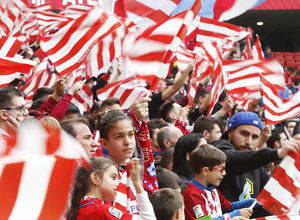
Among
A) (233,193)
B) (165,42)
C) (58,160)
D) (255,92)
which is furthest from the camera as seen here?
(255,92)

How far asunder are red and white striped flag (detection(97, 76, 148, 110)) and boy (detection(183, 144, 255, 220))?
239cm

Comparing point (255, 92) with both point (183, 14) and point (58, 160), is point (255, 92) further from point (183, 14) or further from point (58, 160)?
point (58, 160)

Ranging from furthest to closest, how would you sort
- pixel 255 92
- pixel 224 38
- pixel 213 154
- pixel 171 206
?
pixel 224 38
pixel 255 92
pixel 213 154
pixel 171 206

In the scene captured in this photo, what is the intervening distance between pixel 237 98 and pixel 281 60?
1384 cm

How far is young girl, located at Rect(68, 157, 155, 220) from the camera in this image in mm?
3066

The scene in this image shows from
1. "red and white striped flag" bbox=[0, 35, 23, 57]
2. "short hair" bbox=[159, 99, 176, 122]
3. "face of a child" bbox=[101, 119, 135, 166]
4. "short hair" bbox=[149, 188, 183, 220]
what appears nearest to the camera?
"short hair" bbox=[149, 188, 183, 220]

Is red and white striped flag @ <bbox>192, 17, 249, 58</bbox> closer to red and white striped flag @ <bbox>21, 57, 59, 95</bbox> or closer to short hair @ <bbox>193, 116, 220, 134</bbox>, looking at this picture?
red and white striped flag @ <bbox>21, 57, 59, 95</bbox>

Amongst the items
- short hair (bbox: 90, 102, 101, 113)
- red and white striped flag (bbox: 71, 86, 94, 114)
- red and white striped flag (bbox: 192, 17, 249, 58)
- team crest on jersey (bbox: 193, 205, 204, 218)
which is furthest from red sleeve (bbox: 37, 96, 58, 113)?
red and white striped flag (bbox: 192, 17, 249, 58)

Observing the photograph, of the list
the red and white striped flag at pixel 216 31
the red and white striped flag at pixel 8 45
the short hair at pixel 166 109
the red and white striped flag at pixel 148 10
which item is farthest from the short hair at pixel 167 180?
the red and white striped flag at pixel 216 31

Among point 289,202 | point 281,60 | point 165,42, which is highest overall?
point 165,42

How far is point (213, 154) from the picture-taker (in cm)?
400

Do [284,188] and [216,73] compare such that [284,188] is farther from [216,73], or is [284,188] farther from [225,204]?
[216,73]

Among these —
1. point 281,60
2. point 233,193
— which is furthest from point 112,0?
point 281,60

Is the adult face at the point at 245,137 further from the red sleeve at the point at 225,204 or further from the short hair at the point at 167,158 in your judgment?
the red sleeve at the point at 225,204
